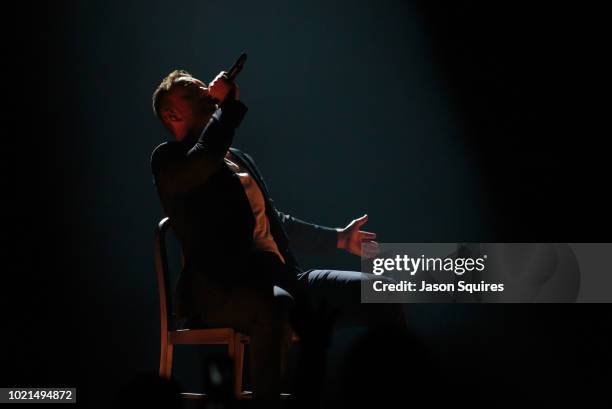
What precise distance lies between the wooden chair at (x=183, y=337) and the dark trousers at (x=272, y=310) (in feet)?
0.14

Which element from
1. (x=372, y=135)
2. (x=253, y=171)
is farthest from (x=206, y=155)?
(x=372, y=135)

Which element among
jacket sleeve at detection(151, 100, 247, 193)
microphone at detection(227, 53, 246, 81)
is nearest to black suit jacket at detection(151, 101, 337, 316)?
jacket sleeve at detection(151, 100, 247, 193)

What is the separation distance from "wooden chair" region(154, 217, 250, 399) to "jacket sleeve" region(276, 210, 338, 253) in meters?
0.41

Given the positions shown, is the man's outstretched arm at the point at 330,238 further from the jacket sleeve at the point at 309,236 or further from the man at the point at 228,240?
the man at the point at 228,240

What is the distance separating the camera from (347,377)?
71cm

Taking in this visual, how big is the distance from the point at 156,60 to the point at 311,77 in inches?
25.2

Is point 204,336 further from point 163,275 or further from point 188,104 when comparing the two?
point 188,104

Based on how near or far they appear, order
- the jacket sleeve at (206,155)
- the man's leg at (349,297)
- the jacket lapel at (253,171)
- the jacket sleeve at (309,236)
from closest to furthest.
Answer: the jacket sleeve at (206,155) < the man's leg at (349,297) < the jacket lapel at (253,171) < the jacket sleeve at (309,236)

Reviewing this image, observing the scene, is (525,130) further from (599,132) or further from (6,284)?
(6,284)

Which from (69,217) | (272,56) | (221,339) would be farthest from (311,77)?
(221,339)

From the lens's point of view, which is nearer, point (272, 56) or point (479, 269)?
point (479, 269)

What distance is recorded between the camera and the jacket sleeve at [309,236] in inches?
85.1

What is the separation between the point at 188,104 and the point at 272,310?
0.69m

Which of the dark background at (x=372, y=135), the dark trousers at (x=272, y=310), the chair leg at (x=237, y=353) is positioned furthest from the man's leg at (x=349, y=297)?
the dark background at (x=372, y=135)
